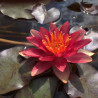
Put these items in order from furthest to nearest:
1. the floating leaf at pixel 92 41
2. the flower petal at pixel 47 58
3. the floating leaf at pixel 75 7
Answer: the floating leaf at pixel 75 7 < the floating leaf at pixel 92 41 < the flower petal at pixel 47 58

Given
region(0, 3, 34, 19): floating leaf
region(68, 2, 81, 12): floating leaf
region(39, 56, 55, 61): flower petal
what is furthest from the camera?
region(68, 2, 81, 12): floating leaf

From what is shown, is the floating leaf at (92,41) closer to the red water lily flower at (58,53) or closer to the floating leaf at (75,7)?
the red water lily flower at (58,53)

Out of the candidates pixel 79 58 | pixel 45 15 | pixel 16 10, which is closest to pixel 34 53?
pixel 79 58

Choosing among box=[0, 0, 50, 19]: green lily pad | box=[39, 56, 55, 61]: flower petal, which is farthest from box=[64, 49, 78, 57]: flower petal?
box=[0, 0, 50, 19]: green lily pad

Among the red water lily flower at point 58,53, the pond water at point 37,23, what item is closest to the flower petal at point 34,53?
the red water lily flower at point 58,53

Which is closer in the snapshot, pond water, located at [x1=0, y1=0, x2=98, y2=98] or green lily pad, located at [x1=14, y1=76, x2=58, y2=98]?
green lily pad, located at [x1=14, y1=76, x2=58, y2=98]

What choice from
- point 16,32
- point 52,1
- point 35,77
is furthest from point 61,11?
point 35,77

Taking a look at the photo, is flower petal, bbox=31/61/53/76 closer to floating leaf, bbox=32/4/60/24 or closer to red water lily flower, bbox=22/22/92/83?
red water lily flower, bbox=22/22/92/83

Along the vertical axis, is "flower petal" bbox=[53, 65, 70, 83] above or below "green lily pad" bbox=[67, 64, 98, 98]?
above
